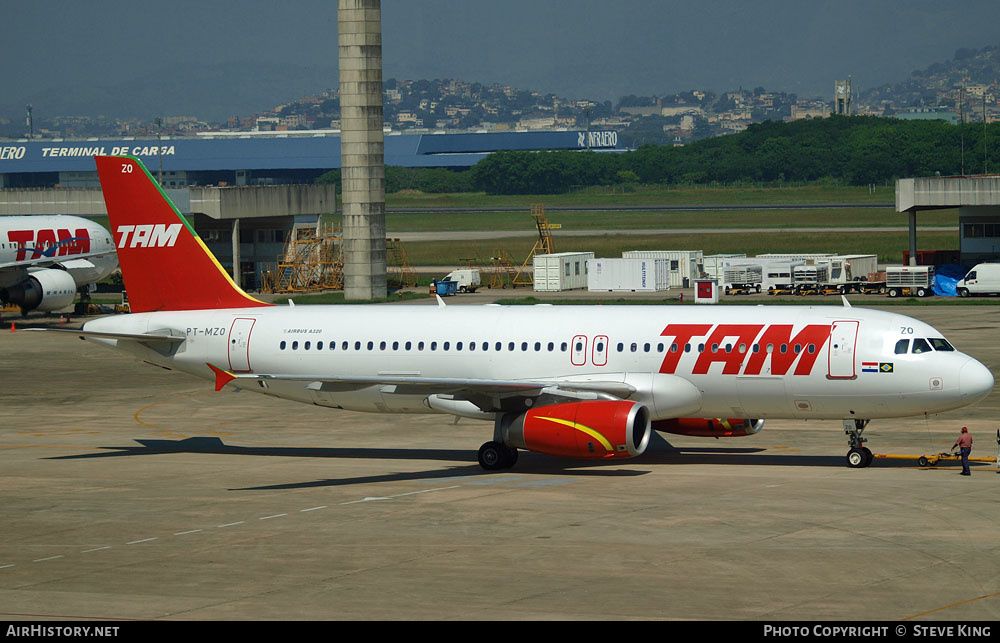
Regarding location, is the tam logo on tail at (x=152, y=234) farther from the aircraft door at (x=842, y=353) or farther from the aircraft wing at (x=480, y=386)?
the aircraft door at (x=842, y=353)

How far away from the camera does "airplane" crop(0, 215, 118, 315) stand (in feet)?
269

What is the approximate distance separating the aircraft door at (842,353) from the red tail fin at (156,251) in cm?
1893

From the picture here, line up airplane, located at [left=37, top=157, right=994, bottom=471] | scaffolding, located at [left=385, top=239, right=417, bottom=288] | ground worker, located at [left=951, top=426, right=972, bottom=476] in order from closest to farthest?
ground worker, located at [left=951, top=426, right=972, bottom=476] → airplane, located at [left=37, top=157, right=994, bottom=471] → scaffolding, located at [left=385, top=239, right=417, bottom=288]

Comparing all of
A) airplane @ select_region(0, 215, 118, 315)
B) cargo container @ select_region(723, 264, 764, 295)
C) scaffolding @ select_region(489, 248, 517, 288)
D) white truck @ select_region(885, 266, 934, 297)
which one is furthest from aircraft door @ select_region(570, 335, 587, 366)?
scaffolding @ select_region(489, 248, 517, 288)

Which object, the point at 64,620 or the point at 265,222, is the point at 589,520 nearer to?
the point at 64,620

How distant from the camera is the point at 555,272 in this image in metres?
107

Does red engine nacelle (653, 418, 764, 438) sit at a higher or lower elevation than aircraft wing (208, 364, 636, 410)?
lower

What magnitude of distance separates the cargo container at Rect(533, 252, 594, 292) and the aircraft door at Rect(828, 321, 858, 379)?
7070cm

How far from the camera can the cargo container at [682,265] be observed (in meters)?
108

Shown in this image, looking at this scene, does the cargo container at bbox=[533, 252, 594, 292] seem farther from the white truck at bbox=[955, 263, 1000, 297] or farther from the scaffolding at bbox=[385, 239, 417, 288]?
the white truck at bbox=[955, 263, 1000, 297]

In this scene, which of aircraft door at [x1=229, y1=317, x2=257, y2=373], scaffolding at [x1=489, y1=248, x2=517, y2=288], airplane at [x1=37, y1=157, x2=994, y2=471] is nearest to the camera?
airplane at [x1=37, y1=157, x2=994, y2=471]

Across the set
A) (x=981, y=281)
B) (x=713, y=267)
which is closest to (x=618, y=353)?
(x=981, y=281)

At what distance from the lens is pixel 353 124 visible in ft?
320
